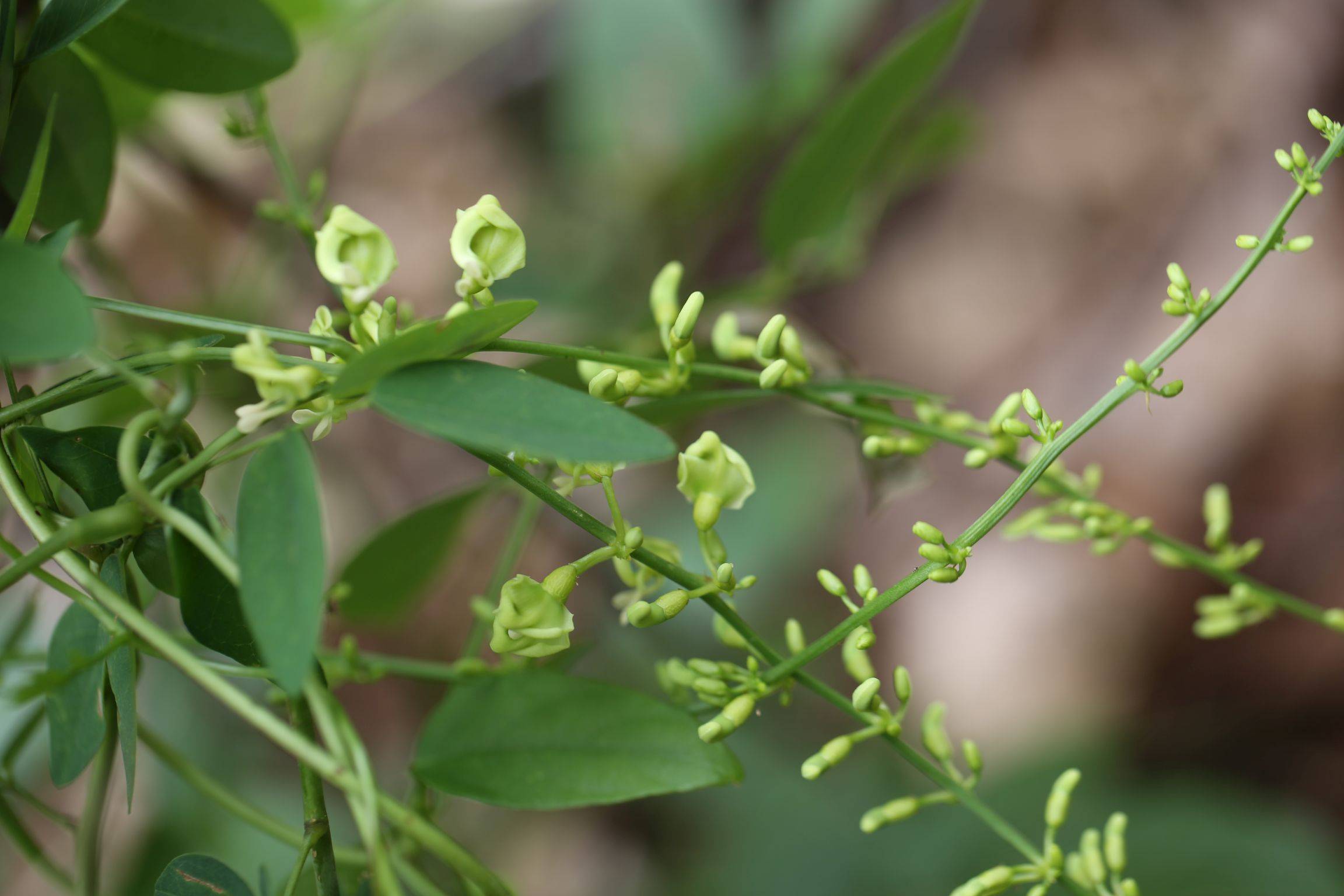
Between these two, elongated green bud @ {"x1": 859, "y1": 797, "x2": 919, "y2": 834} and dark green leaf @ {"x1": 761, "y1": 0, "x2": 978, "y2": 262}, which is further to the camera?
dark green leaf @ {"x1": 761, "y1": 0, "x2": 978, "y2": 262}

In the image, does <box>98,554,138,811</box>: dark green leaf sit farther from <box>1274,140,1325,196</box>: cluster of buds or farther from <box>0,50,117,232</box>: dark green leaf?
<box>1274,140,1325,196</box>: cluster of buds

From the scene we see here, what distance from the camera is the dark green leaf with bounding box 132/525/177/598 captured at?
14.7 inches

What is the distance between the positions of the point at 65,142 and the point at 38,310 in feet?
0.84

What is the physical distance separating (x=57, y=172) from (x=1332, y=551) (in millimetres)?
1592

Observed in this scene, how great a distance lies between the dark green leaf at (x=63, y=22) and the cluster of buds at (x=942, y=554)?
0.40 m

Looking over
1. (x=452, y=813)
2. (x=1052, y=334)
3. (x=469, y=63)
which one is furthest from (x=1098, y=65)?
(x=452, y=813)

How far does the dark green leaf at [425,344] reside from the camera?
1.06 ft

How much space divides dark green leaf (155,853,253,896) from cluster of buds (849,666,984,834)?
0.23 m

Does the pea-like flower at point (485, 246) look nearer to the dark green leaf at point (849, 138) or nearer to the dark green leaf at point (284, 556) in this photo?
the dark green leaf at point (284, 556)

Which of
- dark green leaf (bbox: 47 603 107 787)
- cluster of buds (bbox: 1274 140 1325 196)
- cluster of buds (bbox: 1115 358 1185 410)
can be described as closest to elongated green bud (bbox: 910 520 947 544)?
→ cluster of buds (bbox: 1115 358 1185 410)

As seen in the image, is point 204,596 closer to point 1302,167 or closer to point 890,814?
point 890,814

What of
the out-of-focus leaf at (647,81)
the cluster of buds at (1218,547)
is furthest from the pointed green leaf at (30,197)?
the out-of-focus leaf at (647,81)

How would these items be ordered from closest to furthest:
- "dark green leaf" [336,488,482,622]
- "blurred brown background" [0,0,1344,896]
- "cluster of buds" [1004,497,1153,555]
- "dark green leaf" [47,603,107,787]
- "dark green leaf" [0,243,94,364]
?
"dark green leaf" [0,243,94,364] → "dark green leaf" [47,603,107,787] → "cluster of buds" [1004,497,1153,555] → "dark green leaf" [336,488,482,622] → "blurred brown background" [0,0,1344,896]

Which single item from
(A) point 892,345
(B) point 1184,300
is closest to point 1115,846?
(B) point 1184,300
